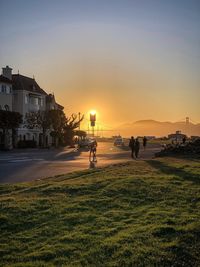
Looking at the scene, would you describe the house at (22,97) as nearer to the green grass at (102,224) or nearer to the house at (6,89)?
the house at (6,89)

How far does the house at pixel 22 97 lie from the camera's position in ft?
228

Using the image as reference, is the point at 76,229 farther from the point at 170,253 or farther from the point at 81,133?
the point at 81,133

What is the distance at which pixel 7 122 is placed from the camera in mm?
61281

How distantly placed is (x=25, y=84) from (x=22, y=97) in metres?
3.52

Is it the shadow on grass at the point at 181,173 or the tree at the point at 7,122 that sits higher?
the tree at the point at 7,122

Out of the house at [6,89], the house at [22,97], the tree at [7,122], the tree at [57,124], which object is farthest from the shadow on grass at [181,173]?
the tree at [57,124]

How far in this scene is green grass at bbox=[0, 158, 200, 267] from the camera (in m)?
7.29

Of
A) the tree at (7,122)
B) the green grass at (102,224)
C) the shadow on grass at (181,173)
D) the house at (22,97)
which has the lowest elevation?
the green grass at (102,224)

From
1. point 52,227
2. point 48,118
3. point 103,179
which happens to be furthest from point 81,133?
point 52,227

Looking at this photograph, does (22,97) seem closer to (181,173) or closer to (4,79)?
(4,79)

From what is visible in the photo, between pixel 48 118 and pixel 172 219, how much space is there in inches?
2599

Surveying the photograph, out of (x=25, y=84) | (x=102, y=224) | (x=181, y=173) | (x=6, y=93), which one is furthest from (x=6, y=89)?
(x=102, y=224)

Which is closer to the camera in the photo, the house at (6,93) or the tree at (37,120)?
the house at (6,93)

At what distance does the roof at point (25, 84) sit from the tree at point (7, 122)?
11851 mm
